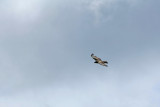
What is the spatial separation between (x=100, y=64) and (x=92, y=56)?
9.42 metres

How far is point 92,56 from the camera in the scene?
467 feet

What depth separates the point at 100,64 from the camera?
13450cm
